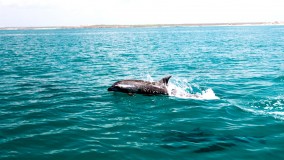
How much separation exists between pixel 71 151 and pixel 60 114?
4.91 metres

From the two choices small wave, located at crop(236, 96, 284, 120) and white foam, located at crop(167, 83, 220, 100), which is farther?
white foam, located at crop(167, 83, 220, 100)

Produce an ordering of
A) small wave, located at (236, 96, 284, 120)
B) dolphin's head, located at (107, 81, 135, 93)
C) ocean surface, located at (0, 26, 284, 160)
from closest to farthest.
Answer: ocean surface, located at (0, 26, 284, 160) < small wave, located at (236, 96, 284, 120) < dolphin's head, located at (107, 81, 135, 93)

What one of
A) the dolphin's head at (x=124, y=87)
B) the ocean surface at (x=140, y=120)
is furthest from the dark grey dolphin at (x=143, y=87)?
the ocean surface at (x=140, y=120)

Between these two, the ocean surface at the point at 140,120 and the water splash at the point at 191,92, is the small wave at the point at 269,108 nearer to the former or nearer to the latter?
the ocean surface at the point at 140,120

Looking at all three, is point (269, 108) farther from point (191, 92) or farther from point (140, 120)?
point (140, 120)

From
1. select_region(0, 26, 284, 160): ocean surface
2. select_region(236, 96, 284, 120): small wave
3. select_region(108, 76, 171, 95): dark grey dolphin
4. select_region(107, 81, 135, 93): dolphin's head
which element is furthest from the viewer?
select_region(107, 81, 135, 93): dolphin's head

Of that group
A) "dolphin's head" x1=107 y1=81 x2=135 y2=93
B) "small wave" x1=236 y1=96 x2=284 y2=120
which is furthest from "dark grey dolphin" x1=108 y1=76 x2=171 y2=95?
"small wave" x1=236 y1=96 x2=284 y2=120

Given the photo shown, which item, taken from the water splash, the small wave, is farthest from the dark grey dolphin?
the small wave

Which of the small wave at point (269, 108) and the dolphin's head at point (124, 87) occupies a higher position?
the dolphin's head at point (124, 87)

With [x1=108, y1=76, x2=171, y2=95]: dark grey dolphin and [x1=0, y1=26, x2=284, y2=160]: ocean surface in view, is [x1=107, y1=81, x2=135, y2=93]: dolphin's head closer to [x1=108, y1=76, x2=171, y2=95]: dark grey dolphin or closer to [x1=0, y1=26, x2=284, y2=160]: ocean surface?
[x1=108, y1=76, x2=171, y2=95]: dark grey dolphin

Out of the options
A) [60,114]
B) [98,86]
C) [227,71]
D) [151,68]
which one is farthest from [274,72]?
[60,114]

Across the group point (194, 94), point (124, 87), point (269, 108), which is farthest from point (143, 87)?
point (269, 108)

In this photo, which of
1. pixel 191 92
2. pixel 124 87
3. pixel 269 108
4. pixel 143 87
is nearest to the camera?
pixel 269 108

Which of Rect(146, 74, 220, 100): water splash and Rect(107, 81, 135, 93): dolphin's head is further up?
Rect(107, 81, 135, 93): dolphin's head
